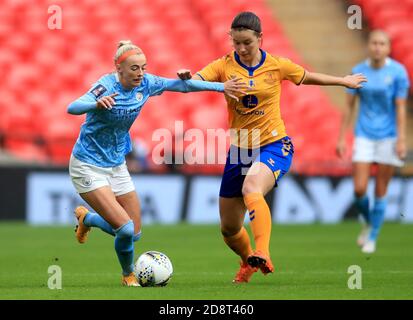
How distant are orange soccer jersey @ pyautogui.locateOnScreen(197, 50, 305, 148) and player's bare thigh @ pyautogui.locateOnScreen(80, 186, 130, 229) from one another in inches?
47.0

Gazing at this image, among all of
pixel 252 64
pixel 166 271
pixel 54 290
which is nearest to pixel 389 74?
pixel 252 64

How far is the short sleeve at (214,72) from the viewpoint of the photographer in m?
8.48

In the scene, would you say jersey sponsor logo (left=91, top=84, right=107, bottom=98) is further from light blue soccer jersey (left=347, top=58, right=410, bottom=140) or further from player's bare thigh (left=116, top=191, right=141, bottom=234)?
light blue soccer jersey (left=347, top=58, right=410, bottom=140)

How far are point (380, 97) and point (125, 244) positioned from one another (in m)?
4.84

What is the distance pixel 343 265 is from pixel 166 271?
2703mm

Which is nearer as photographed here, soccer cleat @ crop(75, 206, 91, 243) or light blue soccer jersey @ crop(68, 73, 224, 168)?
light blue soccer jersey @ crop(68, 73, 224, 168)

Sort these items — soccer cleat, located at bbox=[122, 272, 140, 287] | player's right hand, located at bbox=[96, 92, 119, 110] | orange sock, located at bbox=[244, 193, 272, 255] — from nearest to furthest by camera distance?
player's right hand, located at bbox=[96, 92, 119, 110], orange sock, located at bbox=[244, 193, 272, 255], soccer cleat, located at bbox=[122, 272, 140, 287]

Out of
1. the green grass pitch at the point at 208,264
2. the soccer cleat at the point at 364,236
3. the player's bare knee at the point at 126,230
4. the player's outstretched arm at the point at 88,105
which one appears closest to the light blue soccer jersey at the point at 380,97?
the soccer cleat at the point at 364,236

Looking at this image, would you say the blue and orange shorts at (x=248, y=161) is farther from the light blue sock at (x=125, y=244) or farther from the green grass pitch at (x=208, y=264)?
the light blue sock at (x=125, y=244)

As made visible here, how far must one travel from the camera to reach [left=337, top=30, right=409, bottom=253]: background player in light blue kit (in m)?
11.6

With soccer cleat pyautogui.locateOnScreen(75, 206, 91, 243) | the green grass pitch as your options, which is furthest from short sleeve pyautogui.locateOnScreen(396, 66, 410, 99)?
soccer cleat pyautogui.locateOnScreen(75, 206, 91, 243)

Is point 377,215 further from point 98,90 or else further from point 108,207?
point 98,90

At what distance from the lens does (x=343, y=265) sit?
33.1ft

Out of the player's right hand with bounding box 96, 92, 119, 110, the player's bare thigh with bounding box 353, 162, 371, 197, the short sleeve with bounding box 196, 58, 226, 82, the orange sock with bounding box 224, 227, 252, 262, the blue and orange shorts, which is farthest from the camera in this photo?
the player's bare thigh with bounding box 353, 162, 371, 197
